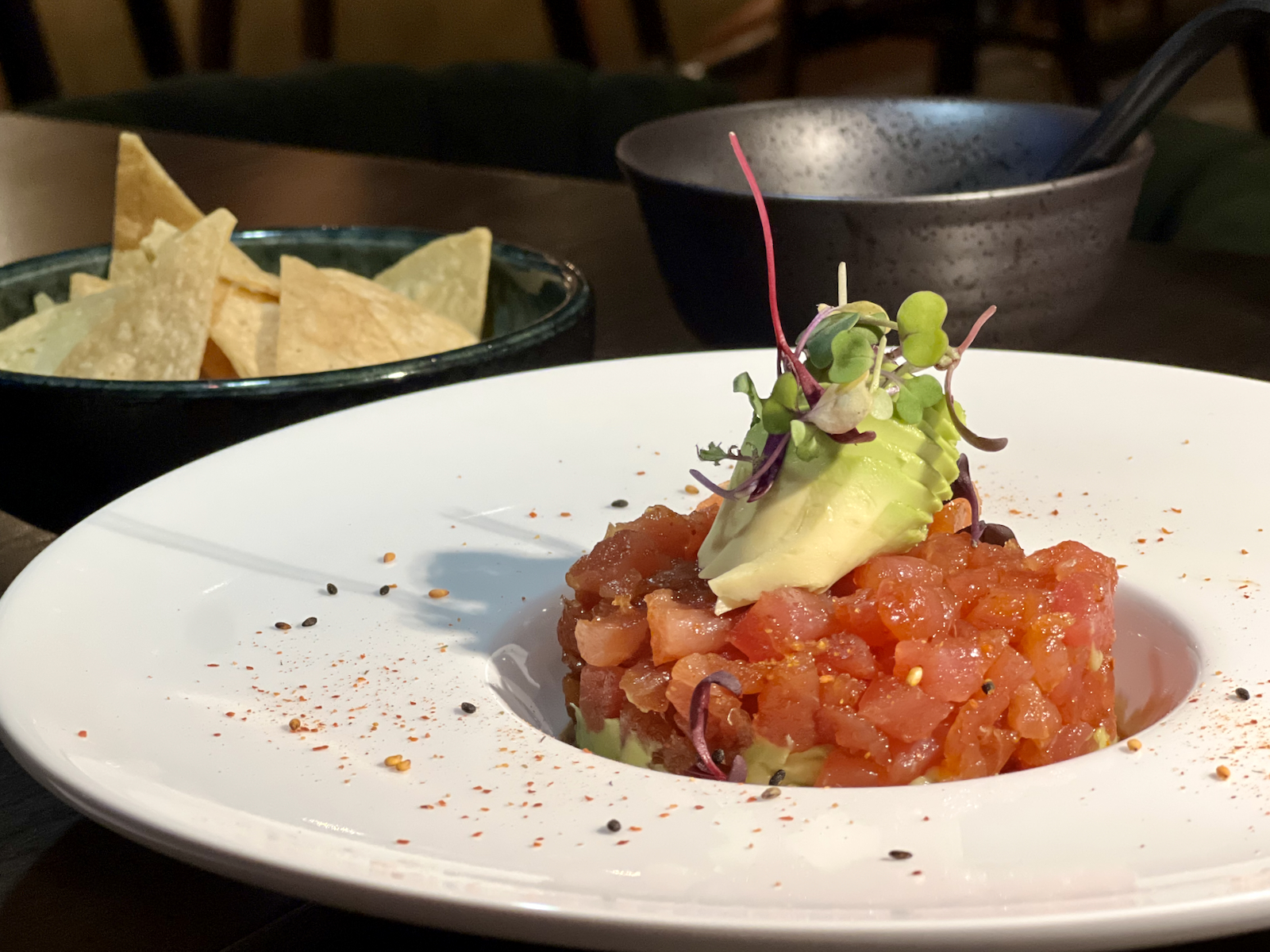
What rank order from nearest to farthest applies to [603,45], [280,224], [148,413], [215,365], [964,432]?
[964,432], [148,413], [215,365], [280,224], [603,45]

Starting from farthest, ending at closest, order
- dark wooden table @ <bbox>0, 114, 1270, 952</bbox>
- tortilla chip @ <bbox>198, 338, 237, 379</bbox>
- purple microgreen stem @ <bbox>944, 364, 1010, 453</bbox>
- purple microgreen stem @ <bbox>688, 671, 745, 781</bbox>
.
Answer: tortilla chip @ <bbox>198, 338, 237, 379</bbox> → purple microgreen stem @ <bbox>944, 364, 1010, 453</bbox> → purple microgreen stem @ <bbox>688, 671, 745, 781</bbox> → dark wooden table @ <bbox>0, 114, 1270, 952</bbox>

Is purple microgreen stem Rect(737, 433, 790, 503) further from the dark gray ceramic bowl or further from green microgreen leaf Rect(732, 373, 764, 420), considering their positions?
the dark gray ceramic bowl

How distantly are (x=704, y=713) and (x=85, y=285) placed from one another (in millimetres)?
1096

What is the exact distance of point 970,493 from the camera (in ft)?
3.49

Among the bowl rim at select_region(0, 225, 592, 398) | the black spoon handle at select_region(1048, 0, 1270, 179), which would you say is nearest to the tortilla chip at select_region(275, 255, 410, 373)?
the bowl rim at select_region(0, 225, 592, 398)

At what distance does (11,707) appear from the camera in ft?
2.51

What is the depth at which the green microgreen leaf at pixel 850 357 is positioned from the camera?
0.95 meters

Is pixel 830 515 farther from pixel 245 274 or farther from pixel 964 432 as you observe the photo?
pixel 245 274

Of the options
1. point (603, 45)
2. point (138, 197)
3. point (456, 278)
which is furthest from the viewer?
point (603, 45)

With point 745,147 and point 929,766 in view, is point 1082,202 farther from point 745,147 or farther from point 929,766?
point 929,766

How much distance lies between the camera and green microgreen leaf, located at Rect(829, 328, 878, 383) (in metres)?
0.95

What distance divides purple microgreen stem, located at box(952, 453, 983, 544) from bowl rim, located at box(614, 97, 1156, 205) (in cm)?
37

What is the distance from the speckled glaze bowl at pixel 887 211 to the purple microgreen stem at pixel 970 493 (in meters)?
0.37

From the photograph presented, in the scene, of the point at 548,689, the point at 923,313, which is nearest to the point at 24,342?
the point at 548,689
